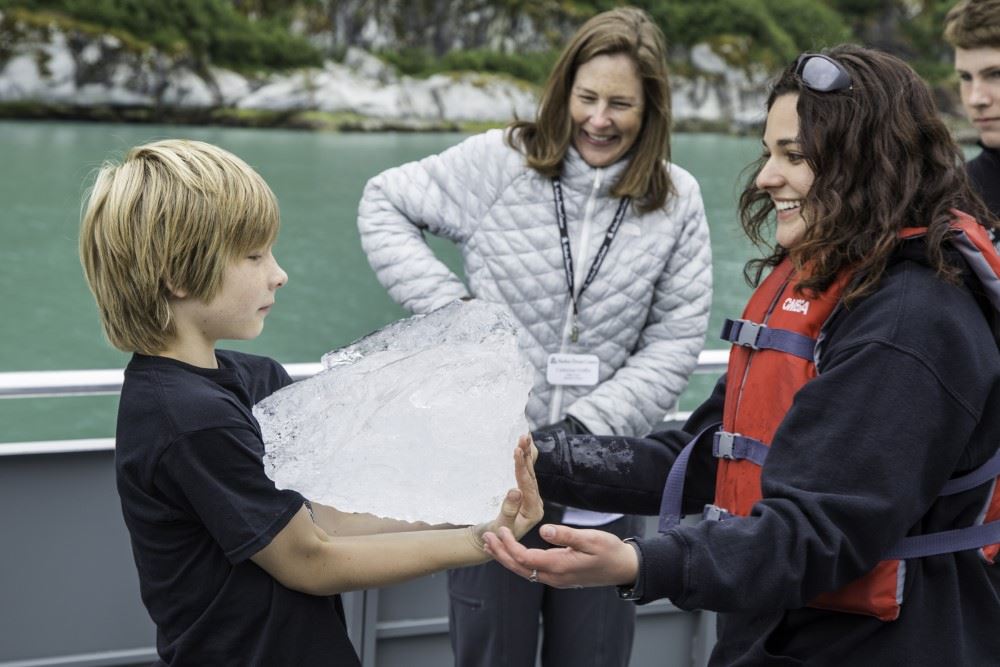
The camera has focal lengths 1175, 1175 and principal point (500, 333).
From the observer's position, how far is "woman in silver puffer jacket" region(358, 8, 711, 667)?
241cm

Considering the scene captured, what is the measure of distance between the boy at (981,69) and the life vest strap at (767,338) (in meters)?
1.13

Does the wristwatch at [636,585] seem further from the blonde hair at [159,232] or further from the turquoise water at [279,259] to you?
the turquoise water at [279,259]

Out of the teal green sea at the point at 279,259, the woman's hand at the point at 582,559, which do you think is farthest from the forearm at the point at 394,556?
the teal green sea at the point at 279,259

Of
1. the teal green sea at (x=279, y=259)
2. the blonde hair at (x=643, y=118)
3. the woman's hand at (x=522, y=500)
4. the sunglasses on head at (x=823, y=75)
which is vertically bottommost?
the teal green sea at (x=279, y=259)

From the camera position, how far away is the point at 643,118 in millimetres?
2588

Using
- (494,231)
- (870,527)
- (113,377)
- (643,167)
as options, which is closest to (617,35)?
(643,167)

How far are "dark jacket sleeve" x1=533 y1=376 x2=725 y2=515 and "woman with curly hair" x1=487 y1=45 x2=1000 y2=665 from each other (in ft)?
0.34

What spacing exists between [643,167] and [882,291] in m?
1.12

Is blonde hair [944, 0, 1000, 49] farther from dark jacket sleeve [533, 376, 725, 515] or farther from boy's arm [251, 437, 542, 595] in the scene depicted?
boy's arm [251, 437, 542, 595]

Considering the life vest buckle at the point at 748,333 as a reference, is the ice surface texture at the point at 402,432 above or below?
below

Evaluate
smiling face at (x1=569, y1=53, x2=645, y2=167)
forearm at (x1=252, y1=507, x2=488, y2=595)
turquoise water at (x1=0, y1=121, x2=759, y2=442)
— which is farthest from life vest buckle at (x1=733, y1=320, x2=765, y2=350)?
turquoise water at (x1=0, y1=121, x2=759, y2=442)

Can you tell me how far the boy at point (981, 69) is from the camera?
2578 millimetres

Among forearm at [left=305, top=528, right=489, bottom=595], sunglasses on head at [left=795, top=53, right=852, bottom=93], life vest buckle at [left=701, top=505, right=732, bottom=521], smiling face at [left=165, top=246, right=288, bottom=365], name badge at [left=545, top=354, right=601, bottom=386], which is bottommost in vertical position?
name badge at [left=545, top=354, right=601, bottom=386]

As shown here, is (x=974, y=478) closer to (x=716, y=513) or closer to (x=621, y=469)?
(x=716, y=513)
